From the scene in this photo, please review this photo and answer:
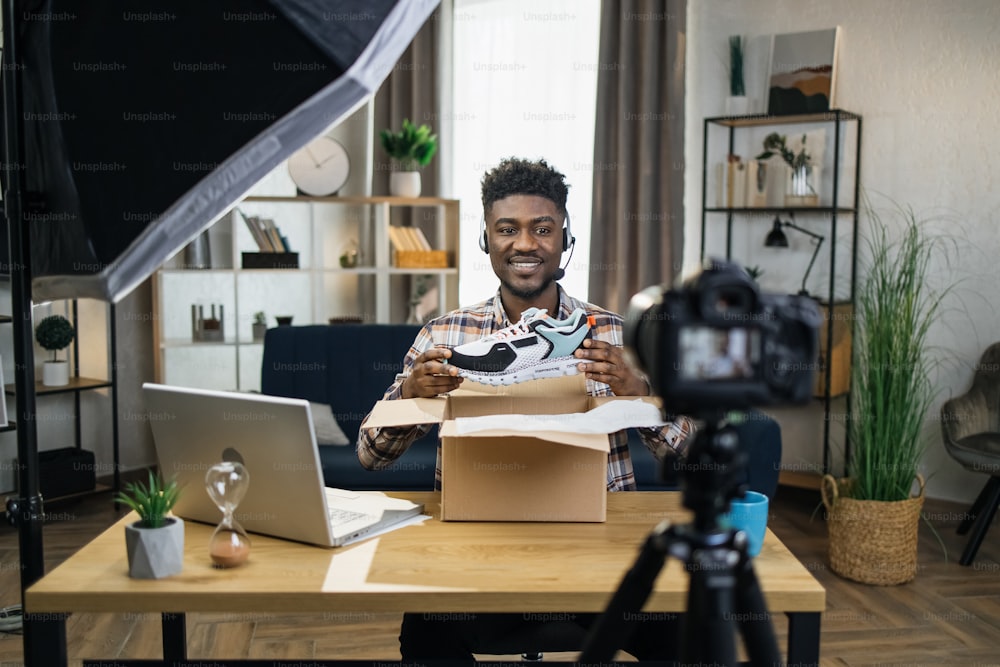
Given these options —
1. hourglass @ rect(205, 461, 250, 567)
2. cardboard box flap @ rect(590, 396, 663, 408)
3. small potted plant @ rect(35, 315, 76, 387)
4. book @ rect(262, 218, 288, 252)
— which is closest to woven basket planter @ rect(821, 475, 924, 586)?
cardboard box flap @ rect(590, 396, 663, 408)

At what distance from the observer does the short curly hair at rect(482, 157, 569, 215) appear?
85.0 inches

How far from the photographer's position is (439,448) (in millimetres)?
1738

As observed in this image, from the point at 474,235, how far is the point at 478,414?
368 cm

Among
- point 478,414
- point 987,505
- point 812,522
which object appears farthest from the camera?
point 812,522

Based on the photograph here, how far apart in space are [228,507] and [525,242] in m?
1.01

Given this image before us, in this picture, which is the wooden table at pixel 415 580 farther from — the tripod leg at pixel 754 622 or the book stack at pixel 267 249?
the book stack at pixel 267 249

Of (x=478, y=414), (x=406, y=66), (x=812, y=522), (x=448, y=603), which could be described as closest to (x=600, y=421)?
(x=478, y=414)

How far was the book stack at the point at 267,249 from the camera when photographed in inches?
175

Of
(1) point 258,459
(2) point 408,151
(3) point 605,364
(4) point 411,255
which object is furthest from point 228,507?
(2) point 408,151

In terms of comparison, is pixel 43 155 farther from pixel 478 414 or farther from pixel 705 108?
pixel 705 108

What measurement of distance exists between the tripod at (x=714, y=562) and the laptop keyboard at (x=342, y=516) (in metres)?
0.69

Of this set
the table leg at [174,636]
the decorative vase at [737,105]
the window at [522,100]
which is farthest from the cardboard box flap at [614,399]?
the window at [522,100]

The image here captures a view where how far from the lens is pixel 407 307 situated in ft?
17.1

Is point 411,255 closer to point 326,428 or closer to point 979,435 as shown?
point 326,428
